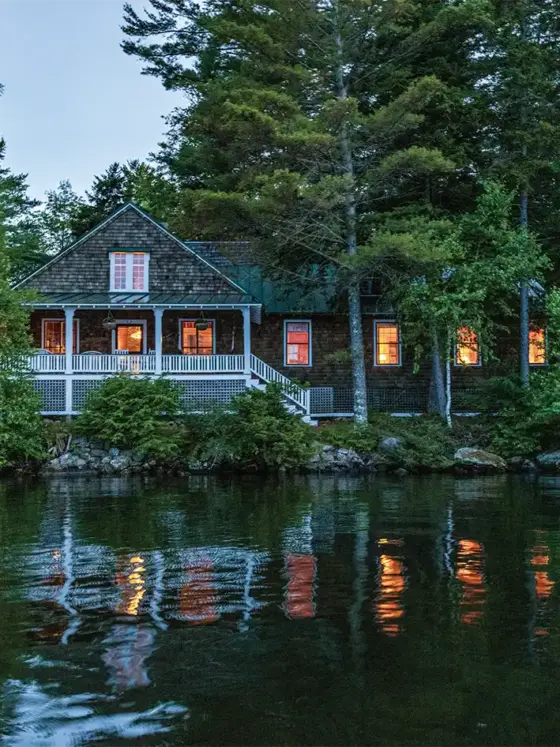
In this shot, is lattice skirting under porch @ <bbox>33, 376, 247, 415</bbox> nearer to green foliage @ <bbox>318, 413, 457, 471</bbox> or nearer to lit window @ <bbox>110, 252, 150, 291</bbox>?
green foliage @ <bbox>318, 413, 457, 471</bbox>

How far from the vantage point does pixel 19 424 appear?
23312mm

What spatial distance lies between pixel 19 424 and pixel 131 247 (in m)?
8.46

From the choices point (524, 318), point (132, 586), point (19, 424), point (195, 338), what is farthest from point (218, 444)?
point (132, 586)

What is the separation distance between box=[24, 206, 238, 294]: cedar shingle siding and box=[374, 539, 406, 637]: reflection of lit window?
62.2 feet

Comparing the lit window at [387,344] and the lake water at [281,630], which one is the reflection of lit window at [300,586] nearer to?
the lake water at [281,630]

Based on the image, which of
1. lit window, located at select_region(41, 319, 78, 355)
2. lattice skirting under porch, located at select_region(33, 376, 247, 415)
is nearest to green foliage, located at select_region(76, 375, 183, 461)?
lattice skirting under porch, located at select_region(33, 376, 247, 415)

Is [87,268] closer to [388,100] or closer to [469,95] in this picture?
[388,100]

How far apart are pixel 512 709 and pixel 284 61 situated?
25549 millimetres

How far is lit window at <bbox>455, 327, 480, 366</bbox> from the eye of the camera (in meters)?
26.8

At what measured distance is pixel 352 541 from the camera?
481 inches

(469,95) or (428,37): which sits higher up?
(428,37)

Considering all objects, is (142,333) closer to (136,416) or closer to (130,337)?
(130,337)

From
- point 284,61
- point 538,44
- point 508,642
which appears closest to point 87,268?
point 284,61

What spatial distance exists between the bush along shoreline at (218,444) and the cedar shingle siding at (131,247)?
4642mm
